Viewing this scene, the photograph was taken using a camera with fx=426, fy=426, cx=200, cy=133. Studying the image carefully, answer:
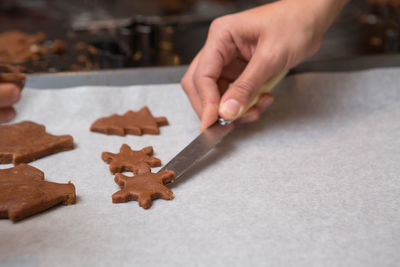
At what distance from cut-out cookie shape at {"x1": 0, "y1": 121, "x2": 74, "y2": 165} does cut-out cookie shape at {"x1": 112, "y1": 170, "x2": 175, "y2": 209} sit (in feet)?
1.02

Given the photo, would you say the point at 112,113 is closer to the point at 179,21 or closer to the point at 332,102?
the point at 332,102

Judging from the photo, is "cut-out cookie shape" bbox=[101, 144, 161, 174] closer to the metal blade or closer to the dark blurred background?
the metal blade

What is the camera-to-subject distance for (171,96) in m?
1.79

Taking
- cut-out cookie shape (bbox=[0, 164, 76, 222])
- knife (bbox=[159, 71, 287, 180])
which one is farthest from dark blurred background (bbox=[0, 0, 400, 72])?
cut-out cookie shape (bbox=[0, 164, 76, 222])

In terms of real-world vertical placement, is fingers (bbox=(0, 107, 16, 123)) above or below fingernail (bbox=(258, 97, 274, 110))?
above

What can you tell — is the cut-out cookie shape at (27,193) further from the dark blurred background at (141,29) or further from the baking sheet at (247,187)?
the dark blurred background at (141,29)

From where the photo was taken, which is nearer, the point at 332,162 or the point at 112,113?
the point at 332,162

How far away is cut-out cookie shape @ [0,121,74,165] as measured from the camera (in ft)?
4.44

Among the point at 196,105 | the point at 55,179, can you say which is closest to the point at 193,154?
the point at 196,105

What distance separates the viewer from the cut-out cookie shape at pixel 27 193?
1.08 metres

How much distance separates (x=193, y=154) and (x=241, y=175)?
17cm

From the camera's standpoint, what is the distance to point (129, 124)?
159 centimetres

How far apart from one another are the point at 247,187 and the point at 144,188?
306 mm

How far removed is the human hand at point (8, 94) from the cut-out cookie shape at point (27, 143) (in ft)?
1.14
